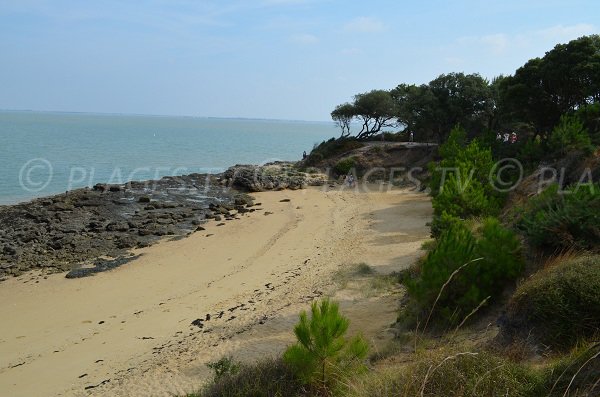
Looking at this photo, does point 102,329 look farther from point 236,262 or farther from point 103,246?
point 103,246

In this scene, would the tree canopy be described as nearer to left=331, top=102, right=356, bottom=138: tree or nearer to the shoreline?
left=331, top=102, right=356, bottom=138: tree

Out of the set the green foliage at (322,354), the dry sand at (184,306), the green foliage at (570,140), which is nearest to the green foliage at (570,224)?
the dry sand at (184,306)

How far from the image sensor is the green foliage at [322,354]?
20.6ft

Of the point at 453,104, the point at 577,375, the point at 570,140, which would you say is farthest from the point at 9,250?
the point at 453,104

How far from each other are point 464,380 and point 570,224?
5330mm

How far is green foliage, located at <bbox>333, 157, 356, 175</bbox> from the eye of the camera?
142 feet

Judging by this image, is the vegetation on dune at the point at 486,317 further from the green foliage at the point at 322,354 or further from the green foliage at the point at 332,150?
the green foliage at the point at 332,150

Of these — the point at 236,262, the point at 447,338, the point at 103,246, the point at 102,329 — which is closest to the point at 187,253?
the point at 236,262

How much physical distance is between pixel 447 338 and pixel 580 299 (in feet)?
6.84

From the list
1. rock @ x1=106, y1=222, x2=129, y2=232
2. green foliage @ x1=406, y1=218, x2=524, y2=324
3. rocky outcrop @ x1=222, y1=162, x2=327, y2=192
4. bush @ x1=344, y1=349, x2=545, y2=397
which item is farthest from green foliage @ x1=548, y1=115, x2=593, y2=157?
rocky outcrop @ x1=222, y1=162, x2=327, y2=192

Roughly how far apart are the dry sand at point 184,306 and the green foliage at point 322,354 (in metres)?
3.41

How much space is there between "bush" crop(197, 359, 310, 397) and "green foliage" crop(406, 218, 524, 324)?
338cm

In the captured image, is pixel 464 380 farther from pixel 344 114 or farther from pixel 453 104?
pixel 344 114

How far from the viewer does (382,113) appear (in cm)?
5219
